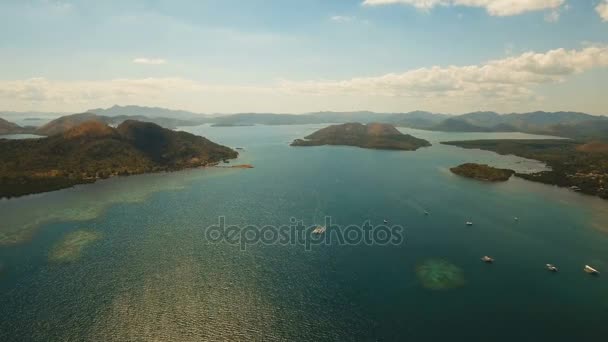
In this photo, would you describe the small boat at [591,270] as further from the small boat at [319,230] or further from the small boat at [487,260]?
the small boat at [319,230]

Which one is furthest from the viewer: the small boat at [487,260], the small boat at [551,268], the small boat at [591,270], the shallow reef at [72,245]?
the small boat at [487,260]

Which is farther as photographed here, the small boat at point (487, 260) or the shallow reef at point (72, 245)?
the small boat at point (487, 260)

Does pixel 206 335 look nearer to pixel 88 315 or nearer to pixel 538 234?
pixel 88 315

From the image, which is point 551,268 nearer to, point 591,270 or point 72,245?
point 591,270

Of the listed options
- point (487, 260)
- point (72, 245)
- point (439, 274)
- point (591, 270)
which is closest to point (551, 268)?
point (591, 270)

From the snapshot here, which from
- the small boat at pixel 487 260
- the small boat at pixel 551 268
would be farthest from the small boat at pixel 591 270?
the small boat at pixel 487 260

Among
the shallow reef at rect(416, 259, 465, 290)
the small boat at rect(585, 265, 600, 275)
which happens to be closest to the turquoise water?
the shallow reef at rect(416, 259, 465, 290)

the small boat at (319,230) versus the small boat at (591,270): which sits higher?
the small boat at (319,230)
